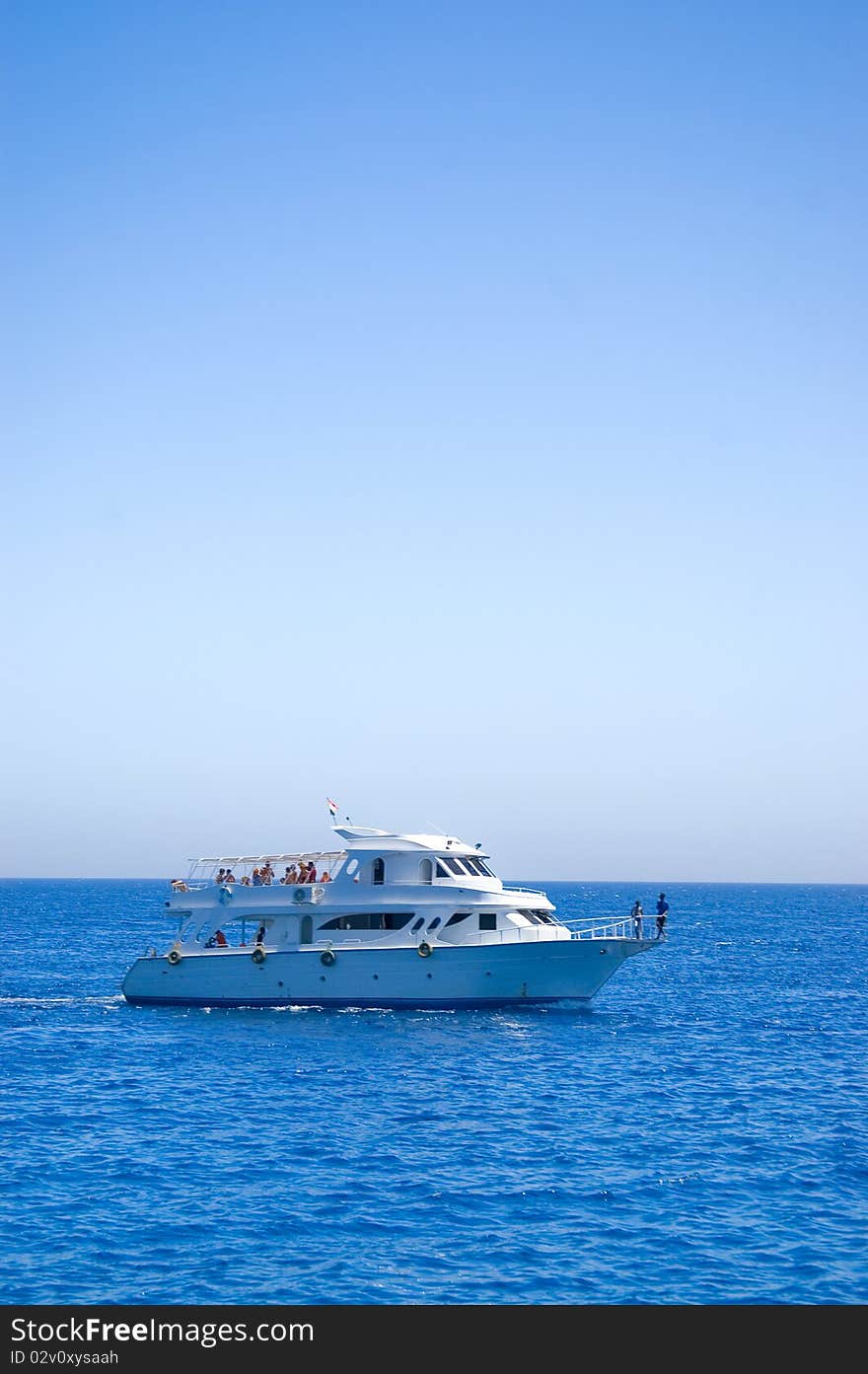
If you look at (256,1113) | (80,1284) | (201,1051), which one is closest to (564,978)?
(201,1051)

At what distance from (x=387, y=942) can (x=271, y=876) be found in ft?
19.5

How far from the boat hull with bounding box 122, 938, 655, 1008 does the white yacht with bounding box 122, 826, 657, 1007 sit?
4cm

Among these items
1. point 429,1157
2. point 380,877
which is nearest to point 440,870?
point 380,877

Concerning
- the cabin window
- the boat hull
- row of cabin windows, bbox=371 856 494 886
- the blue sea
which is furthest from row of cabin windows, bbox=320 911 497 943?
the blue sea

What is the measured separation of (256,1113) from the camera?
30.5 meters

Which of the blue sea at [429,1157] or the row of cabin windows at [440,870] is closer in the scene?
the blue sea at [429,1157]

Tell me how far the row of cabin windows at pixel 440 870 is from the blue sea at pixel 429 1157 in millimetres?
5206

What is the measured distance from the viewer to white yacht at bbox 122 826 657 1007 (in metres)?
45.1

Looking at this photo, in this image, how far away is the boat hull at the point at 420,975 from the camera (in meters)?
44.9

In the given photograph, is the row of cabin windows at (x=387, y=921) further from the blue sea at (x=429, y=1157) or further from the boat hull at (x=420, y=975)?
the blue sea at (x=429, y=1157)

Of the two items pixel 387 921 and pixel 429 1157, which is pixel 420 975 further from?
pixel 429 1157

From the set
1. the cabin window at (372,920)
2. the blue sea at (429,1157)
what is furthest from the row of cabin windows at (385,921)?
the blue sea at (429,1157)

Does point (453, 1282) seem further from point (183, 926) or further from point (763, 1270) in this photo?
point (183, 926)
